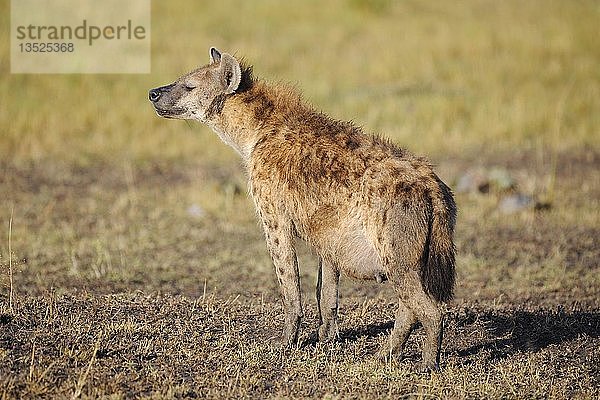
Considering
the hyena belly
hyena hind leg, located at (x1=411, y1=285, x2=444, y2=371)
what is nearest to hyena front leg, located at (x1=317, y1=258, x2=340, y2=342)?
the hyena belly

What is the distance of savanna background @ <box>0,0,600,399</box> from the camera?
6.12 meters

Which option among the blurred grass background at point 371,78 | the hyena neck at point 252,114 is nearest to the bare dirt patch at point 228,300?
the blurred grass background at point 371,78

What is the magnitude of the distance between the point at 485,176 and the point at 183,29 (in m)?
9.38

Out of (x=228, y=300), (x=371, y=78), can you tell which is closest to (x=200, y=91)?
(x=228, y=300)

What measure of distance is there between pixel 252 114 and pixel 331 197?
1.12 meters

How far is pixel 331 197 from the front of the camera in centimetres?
A: 623

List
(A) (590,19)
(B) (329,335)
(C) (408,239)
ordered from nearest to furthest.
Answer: (C) (408,239)
(B) (329,335)
(A) (590,19)

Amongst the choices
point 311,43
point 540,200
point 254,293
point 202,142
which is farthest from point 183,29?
point 254,293

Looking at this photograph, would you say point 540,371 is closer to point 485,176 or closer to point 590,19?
point 485,176

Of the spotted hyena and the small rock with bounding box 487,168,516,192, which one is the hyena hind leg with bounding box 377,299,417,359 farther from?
the small rock with bounding box 487,168,516,192

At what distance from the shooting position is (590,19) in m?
21.4

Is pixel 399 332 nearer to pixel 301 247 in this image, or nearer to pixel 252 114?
pixel 301 247

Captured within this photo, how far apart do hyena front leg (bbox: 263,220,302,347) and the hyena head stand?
115 centimetres

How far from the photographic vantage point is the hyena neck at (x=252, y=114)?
22.6ft
